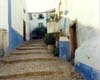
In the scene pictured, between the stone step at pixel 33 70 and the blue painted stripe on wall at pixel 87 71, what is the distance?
515 millimetres

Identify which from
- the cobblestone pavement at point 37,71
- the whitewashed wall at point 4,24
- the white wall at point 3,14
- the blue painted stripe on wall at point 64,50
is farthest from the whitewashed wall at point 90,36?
the white wall at point 3,14

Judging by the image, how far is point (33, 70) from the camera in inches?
373

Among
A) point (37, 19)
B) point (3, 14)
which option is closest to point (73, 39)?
point (3, 14)

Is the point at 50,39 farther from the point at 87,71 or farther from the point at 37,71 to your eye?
the point at 87,71

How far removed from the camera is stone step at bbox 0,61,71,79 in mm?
A: 9031

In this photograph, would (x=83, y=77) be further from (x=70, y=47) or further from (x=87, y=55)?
(x=70, y=47)

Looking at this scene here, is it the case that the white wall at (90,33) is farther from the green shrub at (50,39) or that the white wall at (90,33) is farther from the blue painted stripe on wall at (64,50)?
the green shrub at (50,39)

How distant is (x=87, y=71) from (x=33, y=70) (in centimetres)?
248

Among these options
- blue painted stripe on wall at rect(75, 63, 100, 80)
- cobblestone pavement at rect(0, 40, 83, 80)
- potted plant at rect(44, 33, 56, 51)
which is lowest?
cobblestone pavement at rect(0, 40, 83, 80)

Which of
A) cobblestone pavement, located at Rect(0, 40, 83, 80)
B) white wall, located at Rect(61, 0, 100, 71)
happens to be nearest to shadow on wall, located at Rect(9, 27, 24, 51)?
cobblestone pavement, located at Rect(0, 40, 83, 80)

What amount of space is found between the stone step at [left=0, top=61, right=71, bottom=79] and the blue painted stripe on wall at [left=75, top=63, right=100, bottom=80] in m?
0.51

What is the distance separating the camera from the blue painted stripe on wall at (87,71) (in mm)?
→ 6848

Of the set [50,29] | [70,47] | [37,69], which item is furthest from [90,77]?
[50,29]

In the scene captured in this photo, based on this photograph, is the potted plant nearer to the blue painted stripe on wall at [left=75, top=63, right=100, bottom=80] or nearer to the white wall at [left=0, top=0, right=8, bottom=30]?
the white wall at [left=0, top=0, right=8, bottom=30]
